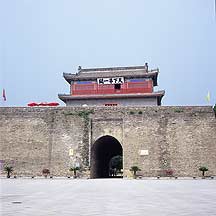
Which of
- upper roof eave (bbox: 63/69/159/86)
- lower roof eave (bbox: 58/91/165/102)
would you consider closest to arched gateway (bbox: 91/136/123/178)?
lower roof eave (bbox: 58/91/165/102)

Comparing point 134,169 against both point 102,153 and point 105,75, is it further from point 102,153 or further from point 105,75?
point 105,75

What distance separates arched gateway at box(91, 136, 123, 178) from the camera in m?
23.3

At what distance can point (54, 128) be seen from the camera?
23062 millimetres

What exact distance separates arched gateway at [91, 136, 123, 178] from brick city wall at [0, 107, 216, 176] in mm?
1075

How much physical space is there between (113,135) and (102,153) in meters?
5.34

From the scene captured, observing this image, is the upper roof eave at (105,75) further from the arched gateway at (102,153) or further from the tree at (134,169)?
the tree at (134,169)

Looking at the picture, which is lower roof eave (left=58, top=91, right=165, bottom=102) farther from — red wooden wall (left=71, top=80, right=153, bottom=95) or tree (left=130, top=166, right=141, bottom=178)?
tree (left=130, top=166, right=141, bottom=178)

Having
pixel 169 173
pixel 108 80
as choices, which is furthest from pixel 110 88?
pixel 169 173

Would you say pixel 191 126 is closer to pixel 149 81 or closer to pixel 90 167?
pixel 90 167

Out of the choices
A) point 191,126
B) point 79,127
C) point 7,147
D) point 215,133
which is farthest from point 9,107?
point 215,133

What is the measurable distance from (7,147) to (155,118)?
10331 millimetres

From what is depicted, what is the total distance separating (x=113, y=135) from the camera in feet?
74.3

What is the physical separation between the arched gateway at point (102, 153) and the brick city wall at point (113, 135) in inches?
42.3

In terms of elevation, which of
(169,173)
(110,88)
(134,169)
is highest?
(110,88)
